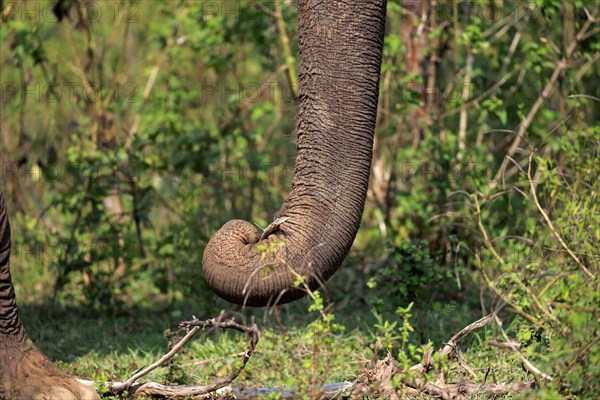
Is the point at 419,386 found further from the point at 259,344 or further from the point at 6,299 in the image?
the point at 6,299

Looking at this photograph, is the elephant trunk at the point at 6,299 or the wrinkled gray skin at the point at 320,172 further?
the elephant trunk at the point at 6,299

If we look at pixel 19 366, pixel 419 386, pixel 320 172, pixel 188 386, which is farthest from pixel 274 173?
pixel 419 386

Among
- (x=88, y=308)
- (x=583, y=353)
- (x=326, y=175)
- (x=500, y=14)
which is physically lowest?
(x=88, y=308)

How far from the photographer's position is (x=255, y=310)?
6781 millimetres

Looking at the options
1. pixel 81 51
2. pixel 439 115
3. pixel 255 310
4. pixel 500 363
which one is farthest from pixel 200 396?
pixel 81 51

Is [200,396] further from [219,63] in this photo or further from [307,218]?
[219,63]

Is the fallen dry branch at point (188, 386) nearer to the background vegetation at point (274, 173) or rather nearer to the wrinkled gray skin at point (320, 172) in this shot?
the wrinkled gray skin at point (320, 172)

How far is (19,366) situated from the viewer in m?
4.26

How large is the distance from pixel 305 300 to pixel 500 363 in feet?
7.20

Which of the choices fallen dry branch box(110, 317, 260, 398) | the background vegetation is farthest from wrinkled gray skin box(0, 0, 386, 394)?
the background vegetation

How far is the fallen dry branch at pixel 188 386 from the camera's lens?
4.14 m

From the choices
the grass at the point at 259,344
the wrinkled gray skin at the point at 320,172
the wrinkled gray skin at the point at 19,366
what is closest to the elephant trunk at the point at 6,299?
the wrinkled gray skin at the point at 19,366

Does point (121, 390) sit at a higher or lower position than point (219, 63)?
lower

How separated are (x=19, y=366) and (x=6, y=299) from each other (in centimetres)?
33
